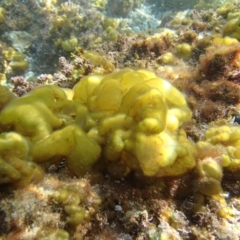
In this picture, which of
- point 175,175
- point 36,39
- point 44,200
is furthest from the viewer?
point 36,39

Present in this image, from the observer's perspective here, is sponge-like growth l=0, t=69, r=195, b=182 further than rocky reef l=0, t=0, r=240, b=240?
Yes

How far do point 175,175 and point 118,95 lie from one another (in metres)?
0.76

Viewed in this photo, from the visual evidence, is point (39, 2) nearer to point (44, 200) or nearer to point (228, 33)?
point (228, 33)

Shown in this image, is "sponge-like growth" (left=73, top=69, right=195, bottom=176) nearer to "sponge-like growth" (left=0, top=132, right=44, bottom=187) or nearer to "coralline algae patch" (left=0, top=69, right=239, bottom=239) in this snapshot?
"coralline algae patch" (left=0, top=69, right=239, bottom=239)

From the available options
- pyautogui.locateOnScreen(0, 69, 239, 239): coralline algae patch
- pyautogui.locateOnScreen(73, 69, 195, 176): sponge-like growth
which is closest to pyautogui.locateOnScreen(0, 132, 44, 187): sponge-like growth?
pyautogui.locateOnScreen(0, 69, 239, 239): coralline algae patch

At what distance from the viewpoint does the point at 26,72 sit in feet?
21.7

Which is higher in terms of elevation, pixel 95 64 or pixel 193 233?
pixel 95 64

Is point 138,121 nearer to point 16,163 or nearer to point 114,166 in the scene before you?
point 114,166

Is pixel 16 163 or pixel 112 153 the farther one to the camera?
pixel 112 153

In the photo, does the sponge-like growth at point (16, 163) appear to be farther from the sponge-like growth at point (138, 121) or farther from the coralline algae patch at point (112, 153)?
the sponge-like growth at point (138, 121)

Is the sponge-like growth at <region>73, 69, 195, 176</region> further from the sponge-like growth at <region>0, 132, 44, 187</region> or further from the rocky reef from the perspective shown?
the sponge-like growth at <region>0, 132, 44, 187</region>

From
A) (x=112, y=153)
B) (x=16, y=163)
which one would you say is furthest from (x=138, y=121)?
(x=16, y=163)

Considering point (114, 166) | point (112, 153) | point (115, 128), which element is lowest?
point (114, 166)

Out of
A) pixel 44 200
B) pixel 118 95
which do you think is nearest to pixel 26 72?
pixel 118 95
